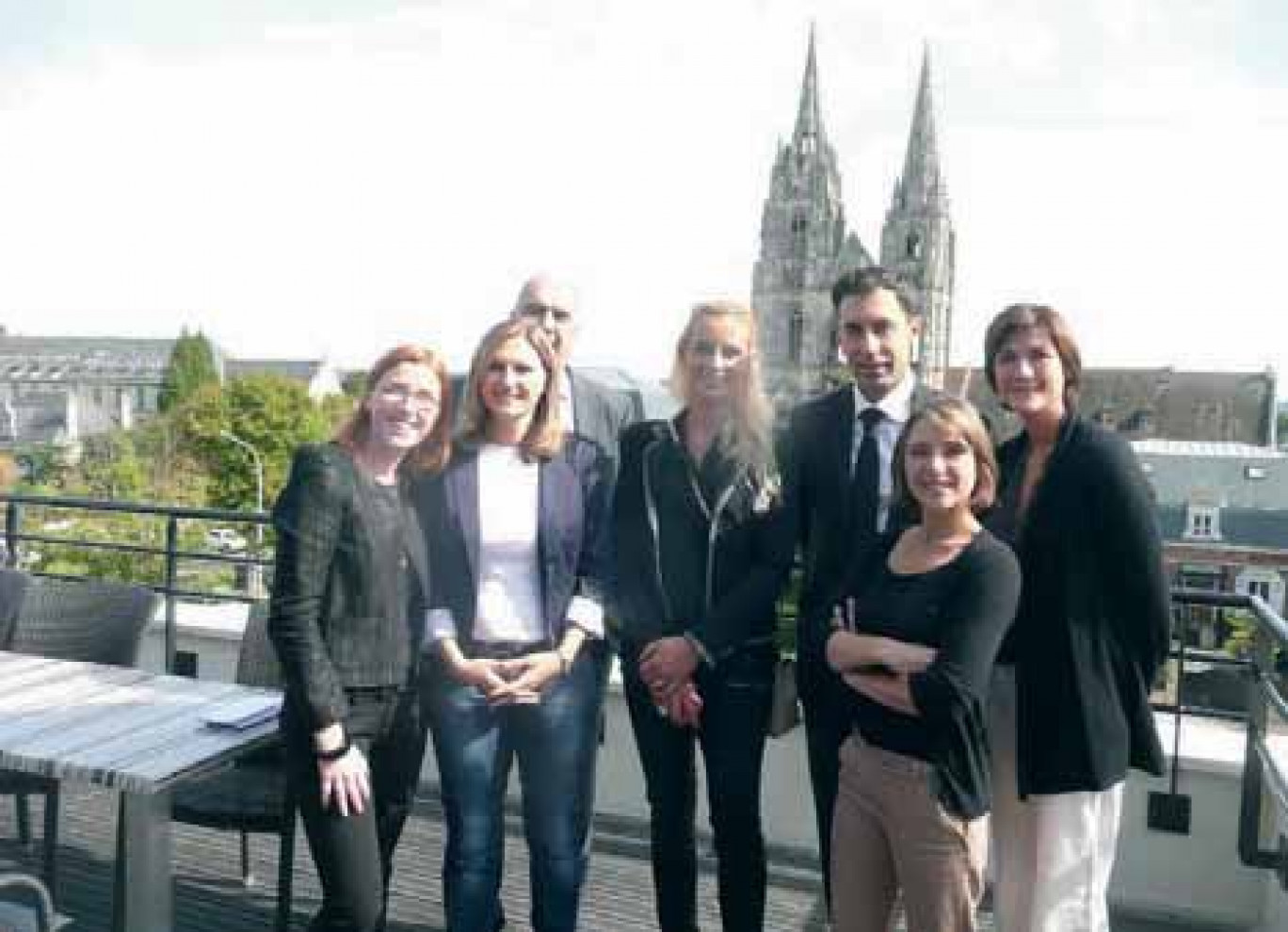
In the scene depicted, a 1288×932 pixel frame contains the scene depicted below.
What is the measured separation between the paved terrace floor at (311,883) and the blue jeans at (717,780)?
563 mm

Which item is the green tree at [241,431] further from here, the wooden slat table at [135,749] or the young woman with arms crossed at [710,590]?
the young woman with arms crossed at [710,590]

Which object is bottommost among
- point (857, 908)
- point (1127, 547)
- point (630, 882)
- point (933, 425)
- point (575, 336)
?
point (630, 882)

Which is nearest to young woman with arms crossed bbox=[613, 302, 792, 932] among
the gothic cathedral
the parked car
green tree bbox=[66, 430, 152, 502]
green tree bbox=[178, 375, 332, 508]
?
the parked car

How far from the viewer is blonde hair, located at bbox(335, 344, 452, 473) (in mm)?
2457

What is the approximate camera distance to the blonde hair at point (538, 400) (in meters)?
2.63

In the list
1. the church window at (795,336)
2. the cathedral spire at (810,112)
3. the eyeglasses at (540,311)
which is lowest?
the eyeglasses at (540,311)

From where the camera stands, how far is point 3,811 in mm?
3898

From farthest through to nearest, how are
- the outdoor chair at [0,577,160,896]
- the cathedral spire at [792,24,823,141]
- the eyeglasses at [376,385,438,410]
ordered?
the cathedral spire at [792,24,823,141], the outdoor chair at [0,577,160,896], the eyeglasses at [376,385,438,410]

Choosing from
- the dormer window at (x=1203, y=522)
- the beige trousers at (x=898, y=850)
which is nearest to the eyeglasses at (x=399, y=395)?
the beige trousers at (x=898, y=850)

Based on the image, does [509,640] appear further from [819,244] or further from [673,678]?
[819,244]

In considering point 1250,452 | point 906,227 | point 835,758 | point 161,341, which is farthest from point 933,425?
point 161,341

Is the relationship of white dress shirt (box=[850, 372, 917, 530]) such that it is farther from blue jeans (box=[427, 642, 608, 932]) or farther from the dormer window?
the dormer window

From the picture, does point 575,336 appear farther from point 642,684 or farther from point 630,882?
point 630,882

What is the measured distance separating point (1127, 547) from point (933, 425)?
49cm
